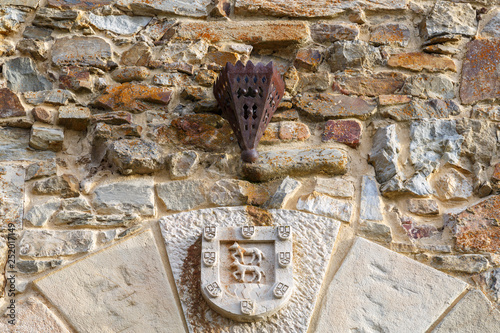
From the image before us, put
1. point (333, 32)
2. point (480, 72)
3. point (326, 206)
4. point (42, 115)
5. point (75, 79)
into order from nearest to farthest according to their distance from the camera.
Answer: point (326, 206)
point (42, 115)
point (75, 79)
point (480, 72)
point (333, 32)

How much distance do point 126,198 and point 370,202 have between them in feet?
3.02

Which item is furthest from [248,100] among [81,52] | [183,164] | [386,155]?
[81,52]

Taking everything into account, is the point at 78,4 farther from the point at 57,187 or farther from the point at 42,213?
the point at 42,213

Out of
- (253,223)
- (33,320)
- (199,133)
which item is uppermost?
(199,133)

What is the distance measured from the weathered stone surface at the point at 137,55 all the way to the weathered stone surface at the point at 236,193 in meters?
0.66

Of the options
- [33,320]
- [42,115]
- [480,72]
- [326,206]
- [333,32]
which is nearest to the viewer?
[33,320]

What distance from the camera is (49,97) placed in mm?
2492

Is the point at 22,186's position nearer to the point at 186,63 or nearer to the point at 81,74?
the point at 81,74

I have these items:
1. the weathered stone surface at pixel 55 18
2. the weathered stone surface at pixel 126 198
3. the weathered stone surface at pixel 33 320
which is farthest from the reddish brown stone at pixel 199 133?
the weathered stone surface at pixel 33 320

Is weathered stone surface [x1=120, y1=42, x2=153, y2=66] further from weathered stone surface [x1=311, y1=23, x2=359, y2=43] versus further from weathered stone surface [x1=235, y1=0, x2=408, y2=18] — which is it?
weathered stone surface [x1=311, y1=23, x2=359, y2=43]

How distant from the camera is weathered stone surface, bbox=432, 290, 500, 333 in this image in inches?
80.8

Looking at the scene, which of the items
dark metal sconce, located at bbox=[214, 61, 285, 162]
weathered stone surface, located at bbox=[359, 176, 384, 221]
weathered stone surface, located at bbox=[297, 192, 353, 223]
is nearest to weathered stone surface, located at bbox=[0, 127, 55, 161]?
dark metal sconce, located at bbox=[214, 61, 285, 162]

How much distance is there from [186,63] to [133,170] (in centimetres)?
55

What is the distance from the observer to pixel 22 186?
7.60ft
